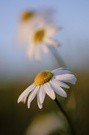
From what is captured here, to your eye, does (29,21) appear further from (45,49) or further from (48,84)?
(48,84)

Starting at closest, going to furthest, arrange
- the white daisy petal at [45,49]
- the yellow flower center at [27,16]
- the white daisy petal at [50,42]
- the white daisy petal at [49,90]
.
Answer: the white daisy petal at [49,90], the white daisy petal at [50,42], the white daisy petal at [45,49], the yellow flower center at [27,16]

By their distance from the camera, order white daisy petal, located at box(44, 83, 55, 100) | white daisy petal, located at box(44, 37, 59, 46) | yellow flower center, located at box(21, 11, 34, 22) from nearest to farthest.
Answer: white daisy petal, located at box(44, 83, 55, 100) → white daisy petal, located at box(44, 37, 59, 46) → yellow flower center, located at box(21, 11, 34, 22)

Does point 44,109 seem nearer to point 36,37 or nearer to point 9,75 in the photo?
point 36,37

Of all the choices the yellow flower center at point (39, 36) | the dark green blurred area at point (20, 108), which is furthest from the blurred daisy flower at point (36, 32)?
the dark green blurred area at point (20, 108)

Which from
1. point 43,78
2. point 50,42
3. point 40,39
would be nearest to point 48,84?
point 43,78

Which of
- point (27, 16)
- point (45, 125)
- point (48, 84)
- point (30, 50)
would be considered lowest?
point (45, 125)

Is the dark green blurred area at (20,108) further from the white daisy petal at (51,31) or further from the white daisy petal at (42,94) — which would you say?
the white daisy petal at (42,94)

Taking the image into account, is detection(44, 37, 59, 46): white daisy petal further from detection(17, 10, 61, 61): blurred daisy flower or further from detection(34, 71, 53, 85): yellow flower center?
detection(34, 71, 53, 85): yellow flower center

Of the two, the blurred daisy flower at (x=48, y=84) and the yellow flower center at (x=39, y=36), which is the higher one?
the yellow flower center at (x=39, y=36)

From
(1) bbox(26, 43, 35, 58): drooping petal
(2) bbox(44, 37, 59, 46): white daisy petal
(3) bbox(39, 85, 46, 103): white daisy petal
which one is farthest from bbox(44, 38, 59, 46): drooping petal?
(3) bbox(39, 85, 46, 103): white daisy petal
